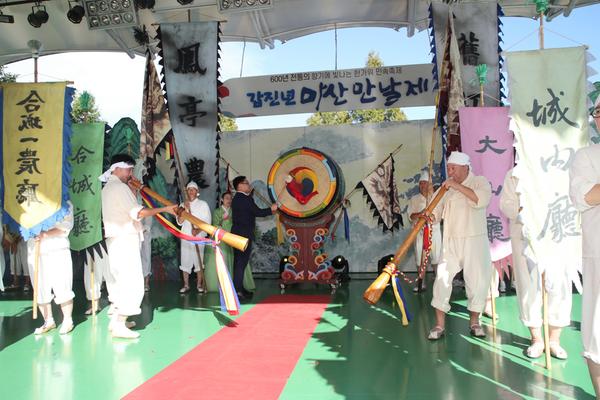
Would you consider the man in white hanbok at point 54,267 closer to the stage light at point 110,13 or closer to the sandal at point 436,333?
the sandal at point 436,333

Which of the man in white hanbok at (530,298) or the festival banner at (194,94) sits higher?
the festival banner at (194,94)

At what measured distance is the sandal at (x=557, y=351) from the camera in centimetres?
298

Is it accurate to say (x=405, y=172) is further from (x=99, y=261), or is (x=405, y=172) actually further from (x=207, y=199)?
(x=99, y=261)

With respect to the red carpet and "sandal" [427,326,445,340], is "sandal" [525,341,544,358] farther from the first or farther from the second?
the red carpet

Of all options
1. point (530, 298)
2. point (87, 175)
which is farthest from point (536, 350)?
point (87, 175)

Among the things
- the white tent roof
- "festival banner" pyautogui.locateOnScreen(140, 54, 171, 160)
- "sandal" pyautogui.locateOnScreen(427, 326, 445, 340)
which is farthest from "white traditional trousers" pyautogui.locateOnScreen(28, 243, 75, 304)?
the white tent roof

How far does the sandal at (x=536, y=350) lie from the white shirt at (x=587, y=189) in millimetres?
1098

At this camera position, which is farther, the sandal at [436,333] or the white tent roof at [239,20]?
the white tent roof at [239,20]

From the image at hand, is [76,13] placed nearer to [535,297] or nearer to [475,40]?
[475,40]

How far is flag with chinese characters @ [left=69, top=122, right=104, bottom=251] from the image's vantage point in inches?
174

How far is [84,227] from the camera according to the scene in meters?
4.40

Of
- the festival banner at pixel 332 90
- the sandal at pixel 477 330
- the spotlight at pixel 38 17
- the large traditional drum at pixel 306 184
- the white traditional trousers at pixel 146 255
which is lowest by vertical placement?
the sandal at pixel 477 330

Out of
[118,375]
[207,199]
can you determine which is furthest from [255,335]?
[207,199]

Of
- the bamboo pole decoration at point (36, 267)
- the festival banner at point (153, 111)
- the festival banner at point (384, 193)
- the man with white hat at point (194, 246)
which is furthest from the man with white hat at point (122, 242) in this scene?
the festival banner at point (384, 193)
